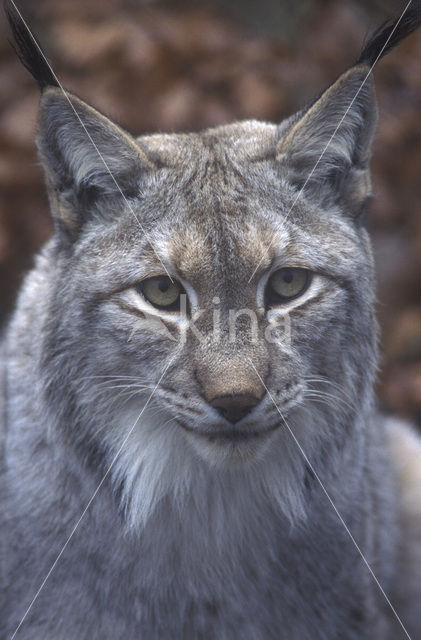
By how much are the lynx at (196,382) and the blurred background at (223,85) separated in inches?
98.2

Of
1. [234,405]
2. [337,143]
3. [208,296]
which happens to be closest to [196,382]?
[234,405]

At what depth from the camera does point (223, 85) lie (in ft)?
19.7

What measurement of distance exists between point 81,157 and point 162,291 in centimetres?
54

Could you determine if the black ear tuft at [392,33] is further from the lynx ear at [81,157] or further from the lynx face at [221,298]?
the lynx ear at [81,157]

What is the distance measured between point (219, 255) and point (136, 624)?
135 centimetres

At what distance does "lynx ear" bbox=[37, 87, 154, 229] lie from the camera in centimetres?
268

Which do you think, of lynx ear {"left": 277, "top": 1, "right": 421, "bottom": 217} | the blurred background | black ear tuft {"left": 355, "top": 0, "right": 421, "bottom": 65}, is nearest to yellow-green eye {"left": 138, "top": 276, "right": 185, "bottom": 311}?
lynx ear {"left": 277, "top": 1, "right": 421, "bottom": 217}

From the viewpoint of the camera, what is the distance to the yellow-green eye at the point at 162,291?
8.67ft

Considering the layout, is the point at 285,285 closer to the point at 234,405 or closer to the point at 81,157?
the point at 234,405

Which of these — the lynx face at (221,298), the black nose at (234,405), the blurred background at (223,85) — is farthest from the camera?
the blurred background at (223,85)

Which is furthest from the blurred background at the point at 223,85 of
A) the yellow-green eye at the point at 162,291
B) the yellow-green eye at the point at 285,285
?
the yellow-green eye at the point at 162,291

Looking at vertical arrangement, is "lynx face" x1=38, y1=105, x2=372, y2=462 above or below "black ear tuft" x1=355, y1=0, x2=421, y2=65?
below

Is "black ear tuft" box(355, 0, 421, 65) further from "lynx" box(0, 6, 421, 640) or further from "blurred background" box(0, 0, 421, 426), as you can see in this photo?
"blurred background" box(0, 0, 421, 426)

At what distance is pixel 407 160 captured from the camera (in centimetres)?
607
